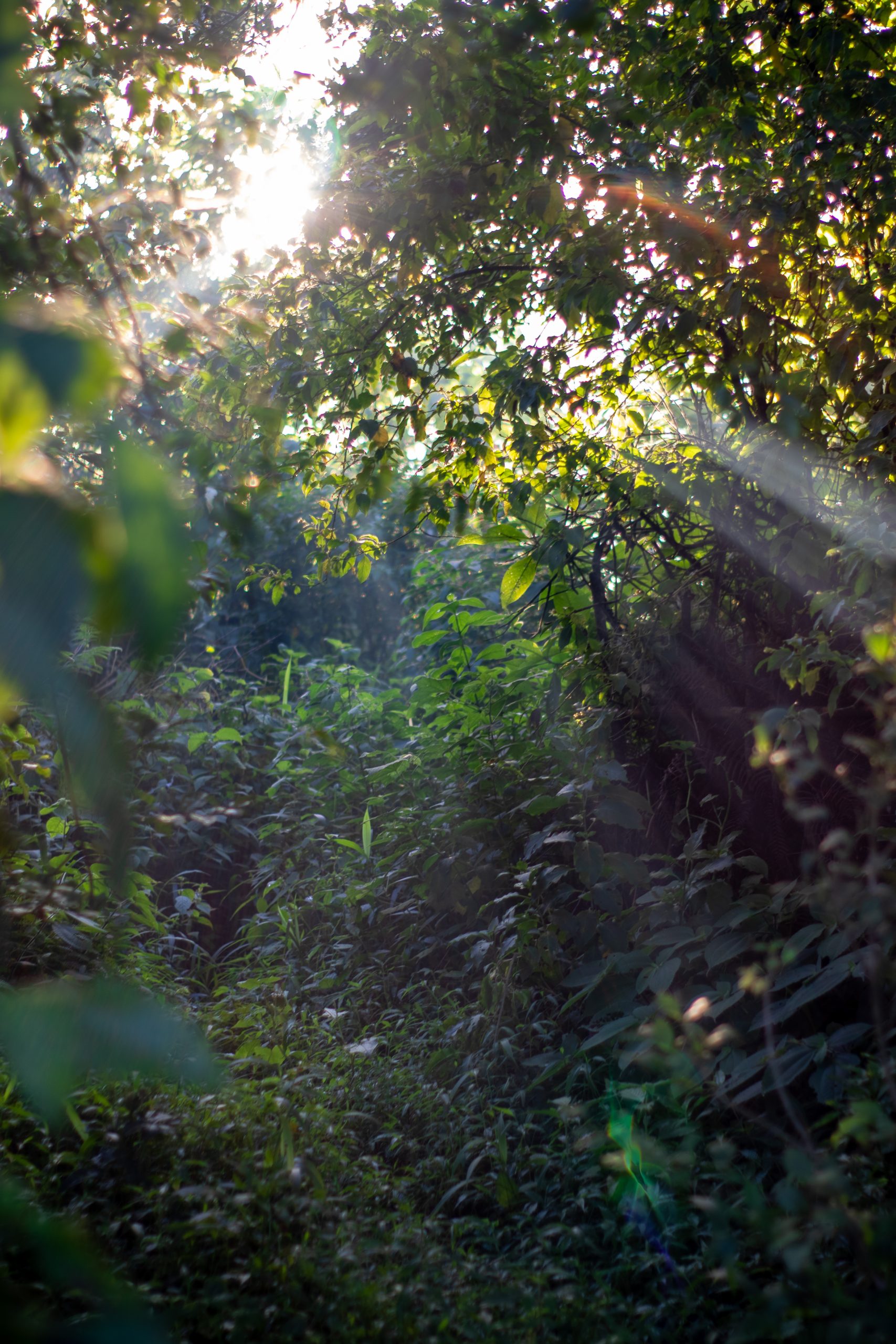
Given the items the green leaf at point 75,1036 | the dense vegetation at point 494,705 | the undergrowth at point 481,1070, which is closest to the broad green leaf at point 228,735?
the undergrowth at point 481,1070

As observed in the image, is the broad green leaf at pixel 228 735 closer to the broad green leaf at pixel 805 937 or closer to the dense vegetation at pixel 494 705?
the dense vegetation at pixel 494 705

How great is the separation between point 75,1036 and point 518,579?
202 cm

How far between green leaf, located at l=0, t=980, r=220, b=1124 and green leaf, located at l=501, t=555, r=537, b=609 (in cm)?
174

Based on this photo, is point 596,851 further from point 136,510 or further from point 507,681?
point 136,510

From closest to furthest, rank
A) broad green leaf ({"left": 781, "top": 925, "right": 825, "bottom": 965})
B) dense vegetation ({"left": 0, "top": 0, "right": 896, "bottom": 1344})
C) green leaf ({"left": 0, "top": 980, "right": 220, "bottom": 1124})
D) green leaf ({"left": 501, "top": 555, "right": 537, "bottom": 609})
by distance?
1. dense vegetation ({"left": 0, "top": 0, "right": 896, "bottom": 1344})
2. green leaf ({"left": 0, "top": 980, "right": 220, "bottom": 1124})
3. broad green leaf ({"left": 781, "top": 925, "right": 825, "bottom": 965})
4. green leaf ({"left": 501, "top": 555, "right": 537, "bottom": 609})

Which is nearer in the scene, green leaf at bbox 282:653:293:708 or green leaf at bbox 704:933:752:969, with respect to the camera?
green leaf at bbox 704:933:752:969

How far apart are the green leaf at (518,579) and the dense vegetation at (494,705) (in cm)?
2

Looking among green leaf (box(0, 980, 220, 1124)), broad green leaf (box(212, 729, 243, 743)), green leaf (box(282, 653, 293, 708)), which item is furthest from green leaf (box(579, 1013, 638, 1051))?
green leaf (box(282, 653, 293, 708))

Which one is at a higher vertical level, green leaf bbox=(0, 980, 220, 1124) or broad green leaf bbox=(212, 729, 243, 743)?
green leaf bbox=(0, 980, 220, 1124)

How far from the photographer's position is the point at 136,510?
2.65 ft

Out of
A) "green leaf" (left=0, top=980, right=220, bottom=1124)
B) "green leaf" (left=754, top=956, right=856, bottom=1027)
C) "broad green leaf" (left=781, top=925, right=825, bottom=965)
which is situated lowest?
"green leaf" (left=0, top=980, right=220, bottom=1124)

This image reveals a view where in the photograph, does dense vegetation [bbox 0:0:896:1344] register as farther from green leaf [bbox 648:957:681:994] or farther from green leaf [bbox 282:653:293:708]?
green leaf [bbox 282:653:293:708]

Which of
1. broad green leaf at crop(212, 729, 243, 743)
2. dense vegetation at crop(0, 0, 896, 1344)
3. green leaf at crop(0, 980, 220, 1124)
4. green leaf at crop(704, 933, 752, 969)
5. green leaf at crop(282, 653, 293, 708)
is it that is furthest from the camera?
green leaf at crop(282, 653, 293, 708)

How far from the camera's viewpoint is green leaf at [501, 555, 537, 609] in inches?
122
